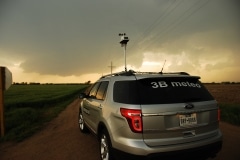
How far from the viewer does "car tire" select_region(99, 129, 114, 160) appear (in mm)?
4168

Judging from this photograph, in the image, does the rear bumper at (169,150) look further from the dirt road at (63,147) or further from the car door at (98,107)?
the dirt road at (63,147)

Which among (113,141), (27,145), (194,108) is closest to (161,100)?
(194,108)

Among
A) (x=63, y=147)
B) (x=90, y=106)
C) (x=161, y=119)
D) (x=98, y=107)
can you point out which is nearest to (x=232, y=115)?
(x=90, y=106)

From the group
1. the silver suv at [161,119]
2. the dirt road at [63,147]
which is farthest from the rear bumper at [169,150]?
the dirt road at [63,147]

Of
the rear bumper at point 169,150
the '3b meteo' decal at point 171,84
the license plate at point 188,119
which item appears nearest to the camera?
the rear bumper at point 169,150

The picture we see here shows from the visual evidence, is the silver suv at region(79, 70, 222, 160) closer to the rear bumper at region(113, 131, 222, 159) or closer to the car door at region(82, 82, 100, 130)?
the rear bumper at region(113, 131, 222, 159)

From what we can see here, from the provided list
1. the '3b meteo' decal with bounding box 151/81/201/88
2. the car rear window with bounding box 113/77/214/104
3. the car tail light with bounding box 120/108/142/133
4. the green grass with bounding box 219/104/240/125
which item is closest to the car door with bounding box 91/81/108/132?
the car rear window with bounding box 113/77/214/104

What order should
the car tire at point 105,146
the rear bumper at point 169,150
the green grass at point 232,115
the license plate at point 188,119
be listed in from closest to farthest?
the rear bumper at point 169,150
the license plate at point 188,119
the car tire at point 105,146
the green grass at point 232,115

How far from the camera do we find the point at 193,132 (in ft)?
12.6

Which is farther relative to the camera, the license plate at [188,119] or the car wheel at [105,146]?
the car wheel at [105,146]

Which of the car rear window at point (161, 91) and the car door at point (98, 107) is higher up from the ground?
the car rear window at point (161, 91)

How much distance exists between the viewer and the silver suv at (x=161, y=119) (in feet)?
11.8

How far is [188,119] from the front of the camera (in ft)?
12.4

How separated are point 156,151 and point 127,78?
4.51 ft
